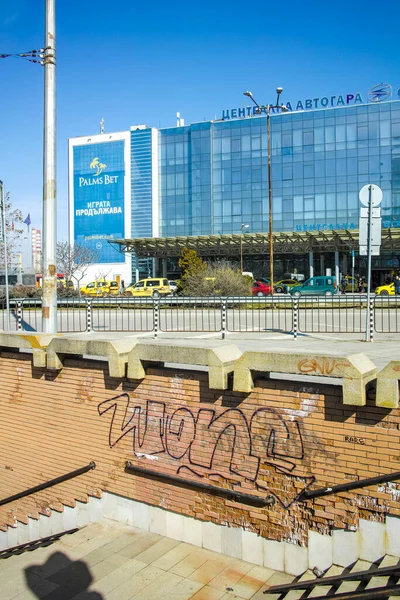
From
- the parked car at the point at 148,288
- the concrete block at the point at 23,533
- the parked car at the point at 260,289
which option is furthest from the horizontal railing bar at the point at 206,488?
the parked car at the point at 260,289

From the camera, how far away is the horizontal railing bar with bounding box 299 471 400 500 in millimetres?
5871

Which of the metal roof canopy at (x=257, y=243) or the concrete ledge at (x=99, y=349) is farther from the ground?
the metal roof canopy at (x=257, y=243)

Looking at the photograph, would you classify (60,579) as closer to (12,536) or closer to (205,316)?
(12,536)

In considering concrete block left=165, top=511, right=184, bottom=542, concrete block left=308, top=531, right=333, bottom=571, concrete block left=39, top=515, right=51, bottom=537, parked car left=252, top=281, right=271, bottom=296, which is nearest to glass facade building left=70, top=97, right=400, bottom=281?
parked car left=252, top=281, right=271, bottom=296

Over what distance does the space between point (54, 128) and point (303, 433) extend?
7298 millimetres

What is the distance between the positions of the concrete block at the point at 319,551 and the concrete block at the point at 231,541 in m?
1.02

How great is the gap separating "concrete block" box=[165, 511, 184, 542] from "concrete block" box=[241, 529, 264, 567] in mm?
1048

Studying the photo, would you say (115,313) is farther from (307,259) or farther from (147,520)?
(307,259)

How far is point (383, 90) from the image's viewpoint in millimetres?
58969

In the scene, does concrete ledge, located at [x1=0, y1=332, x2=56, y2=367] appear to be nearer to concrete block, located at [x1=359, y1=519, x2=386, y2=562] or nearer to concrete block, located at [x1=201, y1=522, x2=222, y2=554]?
concrete block, located at [x1=201, y1=522, x2=222, y2=554]

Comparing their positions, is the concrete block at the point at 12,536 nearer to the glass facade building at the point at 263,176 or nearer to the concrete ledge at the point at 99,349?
the concrete ledge at the point at 99,349

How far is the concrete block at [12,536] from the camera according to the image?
979 centimetres

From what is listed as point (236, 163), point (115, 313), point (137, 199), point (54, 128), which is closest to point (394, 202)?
point (236, 163)

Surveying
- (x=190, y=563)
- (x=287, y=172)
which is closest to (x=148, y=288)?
(x=287, y=172)
